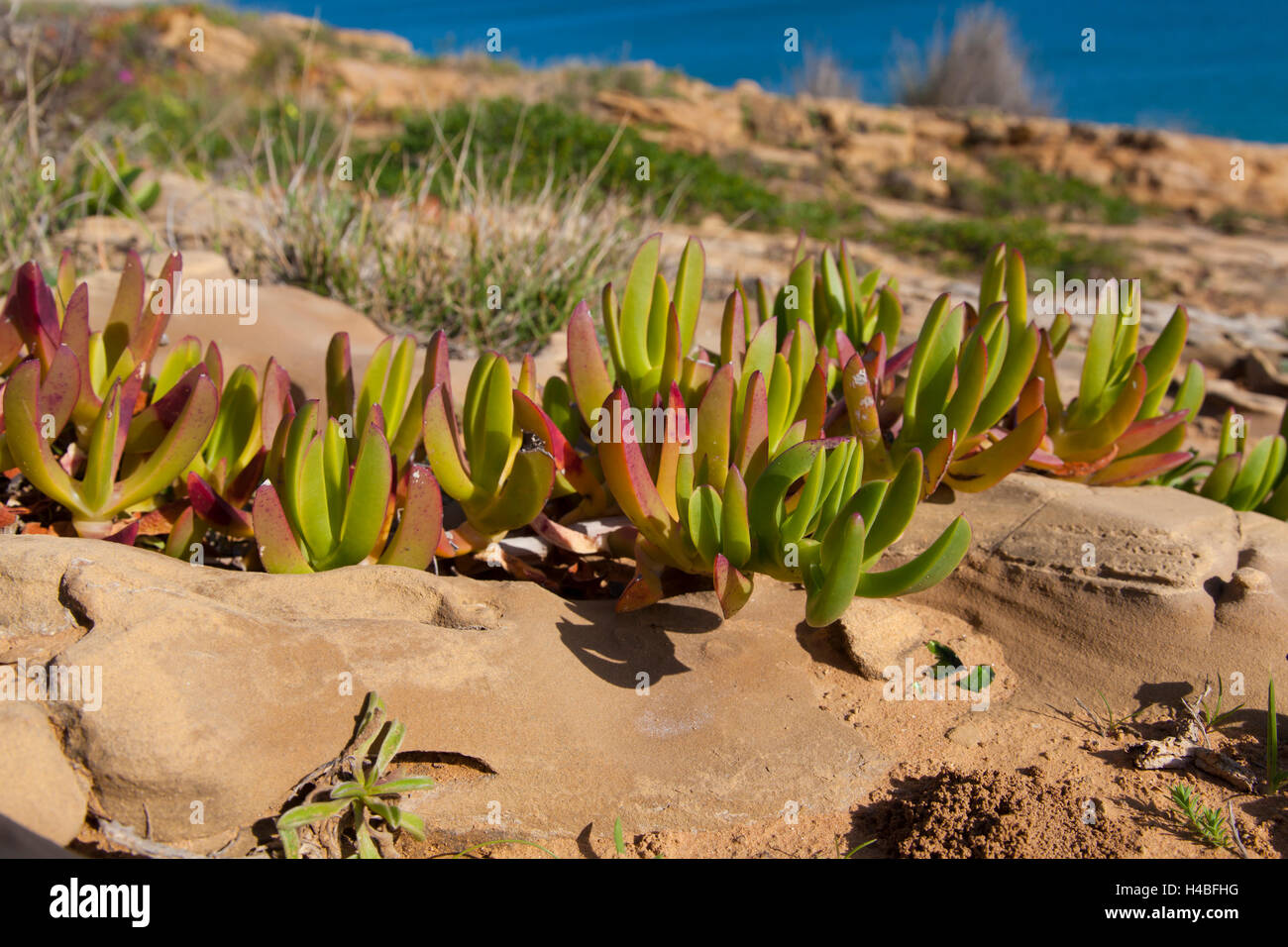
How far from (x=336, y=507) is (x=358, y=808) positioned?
0.80m

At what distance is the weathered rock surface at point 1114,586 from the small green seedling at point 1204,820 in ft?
1.33

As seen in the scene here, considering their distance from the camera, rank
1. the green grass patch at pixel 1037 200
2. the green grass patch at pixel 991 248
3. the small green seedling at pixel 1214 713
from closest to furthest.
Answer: the small green seedling at pixel 1214 713 < the green grass patch at pixel 991 248 < the green grass patch at pixel 1037 200

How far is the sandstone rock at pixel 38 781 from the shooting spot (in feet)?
5.35

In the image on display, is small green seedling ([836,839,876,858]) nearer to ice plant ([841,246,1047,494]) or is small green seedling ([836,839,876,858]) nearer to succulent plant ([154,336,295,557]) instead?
ice plant ([841,246,1047,494])

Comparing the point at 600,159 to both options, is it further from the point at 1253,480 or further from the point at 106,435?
the point at 106,435

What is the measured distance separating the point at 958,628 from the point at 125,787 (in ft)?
6.19

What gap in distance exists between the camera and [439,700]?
2.02 meters

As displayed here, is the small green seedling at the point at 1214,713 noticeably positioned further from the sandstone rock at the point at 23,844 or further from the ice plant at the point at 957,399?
the sandstone rock at the point at 23,844

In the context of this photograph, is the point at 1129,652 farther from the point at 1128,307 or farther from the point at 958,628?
the point at 1128,307

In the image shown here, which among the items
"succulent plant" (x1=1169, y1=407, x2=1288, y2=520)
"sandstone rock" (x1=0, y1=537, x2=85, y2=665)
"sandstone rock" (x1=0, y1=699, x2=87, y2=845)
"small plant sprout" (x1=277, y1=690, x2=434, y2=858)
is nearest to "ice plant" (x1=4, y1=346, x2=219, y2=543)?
"sandstone rock" (x1=0, y1=537, x2=85, y2=665)

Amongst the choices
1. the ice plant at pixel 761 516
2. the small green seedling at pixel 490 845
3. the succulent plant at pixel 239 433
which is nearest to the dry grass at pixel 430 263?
the succulent plant at pixel 239 433

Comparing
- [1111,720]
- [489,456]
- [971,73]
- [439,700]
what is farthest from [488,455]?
[971,73]
